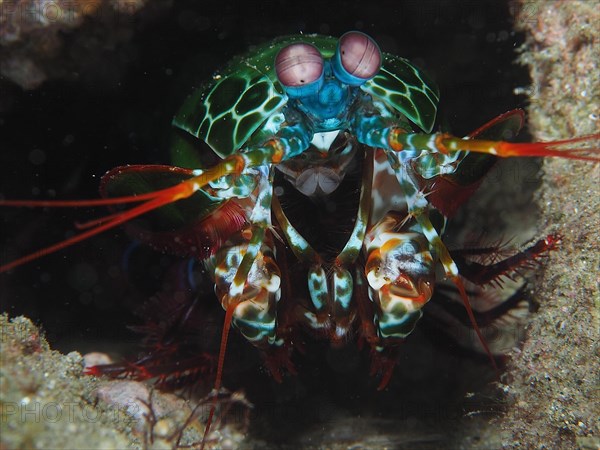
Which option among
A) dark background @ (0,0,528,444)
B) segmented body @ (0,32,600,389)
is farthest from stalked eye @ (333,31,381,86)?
dark background @ (0,0,528,444)

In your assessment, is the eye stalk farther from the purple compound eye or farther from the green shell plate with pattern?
the green shell plate with pattern

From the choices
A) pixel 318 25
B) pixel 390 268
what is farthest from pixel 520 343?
pixel 318 25

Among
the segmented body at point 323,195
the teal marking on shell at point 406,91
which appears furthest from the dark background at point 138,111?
the teal marking on shell at point 406,91

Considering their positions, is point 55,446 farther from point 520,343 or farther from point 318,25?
point 318,25

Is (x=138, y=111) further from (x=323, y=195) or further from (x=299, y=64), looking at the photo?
(x=299, y=64)

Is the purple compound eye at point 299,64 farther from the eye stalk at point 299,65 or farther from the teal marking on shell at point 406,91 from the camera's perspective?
the teal marking on shell at point 406,91

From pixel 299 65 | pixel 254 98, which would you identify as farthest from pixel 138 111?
pixel 299 65

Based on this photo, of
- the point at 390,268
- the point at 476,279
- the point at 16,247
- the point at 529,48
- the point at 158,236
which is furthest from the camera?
the point at 16,247
